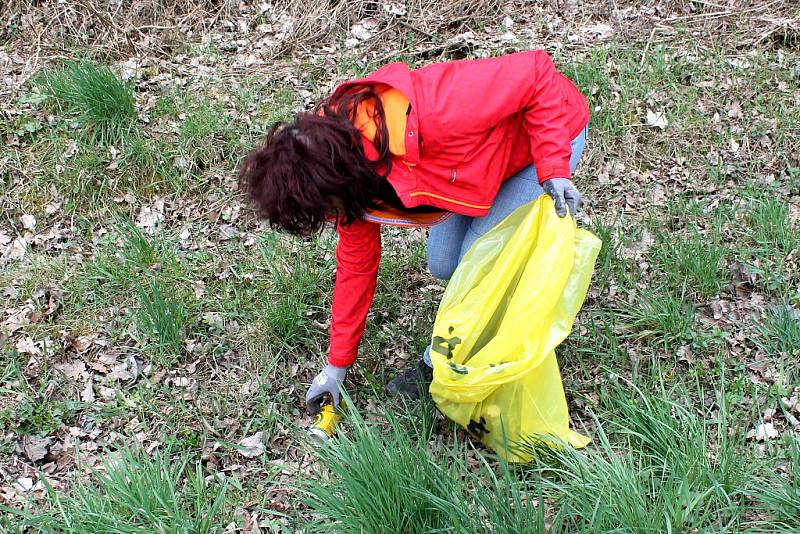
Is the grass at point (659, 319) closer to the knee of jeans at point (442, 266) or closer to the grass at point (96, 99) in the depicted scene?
the knee of jeans at point (442, 266)

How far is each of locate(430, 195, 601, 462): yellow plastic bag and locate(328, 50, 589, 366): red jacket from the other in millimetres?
163

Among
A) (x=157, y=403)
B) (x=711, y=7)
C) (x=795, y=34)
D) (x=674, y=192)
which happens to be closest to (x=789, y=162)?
(x=674, y=192)

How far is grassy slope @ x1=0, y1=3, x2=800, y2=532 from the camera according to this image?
2.13 metres

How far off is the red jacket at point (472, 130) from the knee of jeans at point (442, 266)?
347 mm

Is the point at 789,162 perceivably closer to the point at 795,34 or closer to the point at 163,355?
the point at 795,34

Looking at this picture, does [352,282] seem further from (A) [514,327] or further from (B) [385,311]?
(B) [385,311]

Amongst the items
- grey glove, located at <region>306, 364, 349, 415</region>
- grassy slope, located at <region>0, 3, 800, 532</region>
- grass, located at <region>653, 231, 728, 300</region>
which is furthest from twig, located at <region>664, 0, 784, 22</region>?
grey glove, located at <region>306, 364, 349, 415</region>

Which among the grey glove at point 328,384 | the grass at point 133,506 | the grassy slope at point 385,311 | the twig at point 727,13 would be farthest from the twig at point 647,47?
the grass at point 133,506

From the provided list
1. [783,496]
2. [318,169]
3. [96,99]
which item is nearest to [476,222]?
[318,169]

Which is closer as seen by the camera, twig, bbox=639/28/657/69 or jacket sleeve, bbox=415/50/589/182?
jacket sleeve, bbox=415/50/589/182

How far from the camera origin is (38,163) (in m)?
3.91

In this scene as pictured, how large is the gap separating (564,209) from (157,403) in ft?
5.98

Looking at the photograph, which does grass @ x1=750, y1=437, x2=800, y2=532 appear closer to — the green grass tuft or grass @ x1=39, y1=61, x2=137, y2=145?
the green grass tuft

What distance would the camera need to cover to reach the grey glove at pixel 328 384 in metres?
2.52
